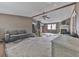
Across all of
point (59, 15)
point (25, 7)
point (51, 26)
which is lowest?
point (51, 26)

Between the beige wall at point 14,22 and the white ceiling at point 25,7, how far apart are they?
3.3 inches

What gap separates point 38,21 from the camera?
2.21 metres

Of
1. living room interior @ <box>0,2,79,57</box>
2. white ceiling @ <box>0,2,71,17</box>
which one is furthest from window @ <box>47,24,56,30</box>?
white ceiling @ <box>0,2,71,17</box>

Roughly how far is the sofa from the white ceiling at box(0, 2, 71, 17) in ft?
1.08

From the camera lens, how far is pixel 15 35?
6.93ft

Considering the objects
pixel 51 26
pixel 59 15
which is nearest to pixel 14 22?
pixel 51 26

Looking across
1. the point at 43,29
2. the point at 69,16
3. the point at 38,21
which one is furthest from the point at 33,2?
the point at 69,16

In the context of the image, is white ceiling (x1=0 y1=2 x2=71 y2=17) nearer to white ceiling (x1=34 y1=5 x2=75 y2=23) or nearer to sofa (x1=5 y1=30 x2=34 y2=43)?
white ceiling (x1=34 y1=5 x2=75 y2=23)

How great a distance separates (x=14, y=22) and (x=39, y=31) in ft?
1.59

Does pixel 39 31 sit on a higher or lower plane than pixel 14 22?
lower

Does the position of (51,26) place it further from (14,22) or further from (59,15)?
(14,22)

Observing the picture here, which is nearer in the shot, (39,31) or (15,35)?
(15,35)

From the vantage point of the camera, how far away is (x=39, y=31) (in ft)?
7.27

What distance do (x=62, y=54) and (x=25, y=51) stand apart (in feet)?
2.07
